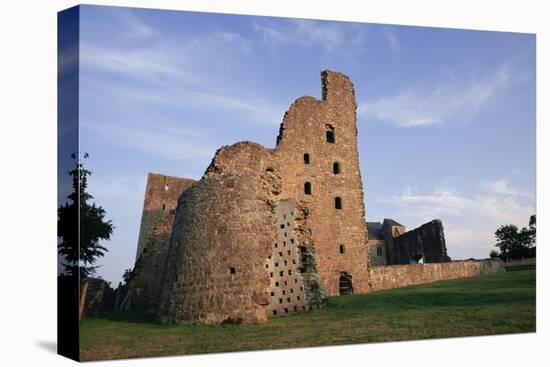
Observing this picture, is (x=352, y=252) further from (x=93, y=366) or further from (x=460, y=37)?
(x=93, y=366)

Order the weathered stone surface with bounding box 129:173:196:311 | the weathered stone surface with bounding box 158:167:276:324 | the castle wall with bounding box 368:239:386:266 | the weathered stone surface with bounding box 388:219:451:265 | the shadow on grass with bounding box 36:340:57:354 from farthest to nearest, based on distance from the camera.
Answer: the castle wall with bounding box 368:239:386:266, the weathered stone surface with bounding box 388:219:451:265, the weathered stone surface with bounding box 129:173:196:311, the weathered stone surface with bounding box 158:167:276:324, the shadow on grass with bounding box 36:340:57:354

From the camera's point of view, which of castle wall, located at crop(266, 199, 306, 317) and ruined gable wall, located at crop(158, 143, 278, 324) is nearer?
ruined gable wall, located at crop(158, 143, 278, 324)

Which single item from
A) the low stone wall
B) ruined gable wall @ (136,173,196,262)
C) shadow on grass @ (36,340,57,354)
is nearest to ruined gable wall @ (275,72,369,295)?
the low stone wall

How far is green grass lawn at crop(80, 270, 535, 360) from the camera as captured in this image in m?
11.6

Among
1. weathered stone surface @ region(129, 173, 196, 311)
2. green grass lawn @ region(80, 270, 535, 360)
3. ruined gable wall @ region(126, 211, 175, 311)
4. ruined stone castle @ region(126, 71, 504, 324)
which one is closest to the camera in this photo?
green grass lawn @ region(80, 270, 535, 360)

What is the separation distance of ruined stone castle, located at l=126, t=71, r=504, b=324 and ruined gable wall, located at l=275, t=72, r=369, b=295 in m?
0.04

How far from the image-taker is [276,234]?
50.5ft

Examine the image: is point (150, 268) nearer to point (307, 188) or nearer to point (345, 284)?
point (307, 188)

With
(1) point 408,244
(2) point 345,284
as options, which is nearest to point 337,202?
(2) point 345,284

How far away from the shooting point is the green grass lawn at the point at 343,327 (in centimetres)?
1156

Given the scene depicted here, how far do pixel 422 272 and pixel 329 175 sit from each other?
5.60m

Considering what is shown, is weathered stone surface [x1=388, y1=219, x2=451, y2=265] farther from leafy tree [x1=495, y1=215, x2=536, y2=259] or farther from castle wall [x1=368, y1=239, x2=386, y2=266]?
castle wall [x1=368, y1=239, x2=386, y2=266]

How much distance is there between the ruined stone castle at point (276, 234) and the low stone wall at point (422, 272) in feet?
0.15

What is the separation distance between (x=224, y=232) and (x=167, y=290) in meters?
2.43
